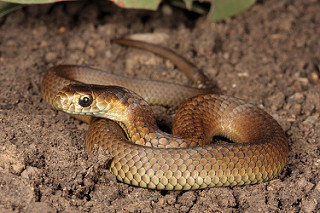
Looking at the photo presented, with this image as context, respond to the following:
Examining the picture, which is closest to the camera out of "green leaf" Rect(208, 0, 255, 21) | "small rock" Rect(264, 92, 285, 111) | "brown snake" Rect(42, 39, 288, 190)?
"brown snake" Rect(42, 39, 288, 190)

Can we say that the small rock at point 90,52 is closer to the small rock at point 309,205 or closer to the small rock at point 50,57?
the small rock at point 50,57

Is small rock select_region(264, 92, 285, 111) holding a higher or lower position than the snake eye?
higher

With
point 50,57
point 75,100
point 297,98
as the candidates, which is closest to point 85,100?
point 75,100

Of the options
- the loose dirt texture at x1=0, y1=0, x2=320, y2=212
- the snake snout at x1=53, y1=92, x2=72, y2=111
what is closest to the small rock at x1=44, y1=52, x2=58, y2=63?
the loose dirt texture at x1=0, y1=0, x2=320, y2=212

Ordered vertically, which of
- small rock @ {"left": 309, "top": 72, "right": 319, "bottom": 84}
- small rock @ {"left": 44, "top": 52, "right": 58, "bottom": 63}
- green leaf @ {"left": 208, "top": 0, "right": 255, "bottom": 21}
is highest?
green leaf @ {"left": 208, "top": 0, "right": 255, "bottom": 21}

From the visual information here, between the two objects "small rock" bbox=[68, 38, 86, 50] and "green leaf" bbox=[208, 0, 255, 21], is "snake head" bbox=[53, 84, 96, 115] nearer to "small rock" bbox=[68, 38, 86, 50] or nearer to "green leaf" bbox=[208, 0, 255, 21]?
"small rock" bbox=[68, 38, 86, 50]

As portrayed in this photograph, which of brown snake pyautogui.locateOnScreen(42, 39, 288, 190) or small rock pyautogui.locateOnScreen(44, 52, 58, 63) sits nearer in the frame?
brown snake pyautogui.locateOnScreen(42, 39, 288, 190)

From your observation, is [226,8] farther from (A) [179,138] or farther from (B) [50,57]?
(A) [179,138]

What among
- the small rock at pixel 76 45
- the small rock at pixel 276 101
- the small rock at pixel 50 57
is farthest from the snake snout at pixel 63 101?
the small rock at pixel 276 101
